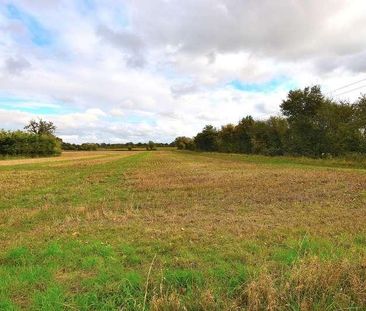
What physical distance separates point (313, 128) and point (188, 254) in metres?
43.9

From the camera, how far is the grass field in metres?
4.50

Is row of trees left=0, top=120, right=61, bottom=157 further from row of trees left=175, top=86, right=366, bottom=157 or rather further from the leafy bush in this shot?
row of trees left=175, top=86, right=366, bottom=157

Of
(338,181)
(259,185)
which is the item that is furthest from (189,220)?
(338,181)

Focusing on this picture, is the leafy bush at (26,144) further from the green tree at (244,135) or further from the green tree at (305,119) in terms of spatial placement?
the green tree at (305,119)

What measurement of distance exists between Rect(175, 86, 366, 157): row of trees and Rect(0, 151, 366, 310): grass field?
1121 inches

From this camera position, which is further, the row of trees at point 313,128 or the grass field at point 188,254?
the row of trees at point 313,128

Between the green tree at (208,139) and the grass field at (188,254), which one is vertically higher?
the green tree at (208,139)

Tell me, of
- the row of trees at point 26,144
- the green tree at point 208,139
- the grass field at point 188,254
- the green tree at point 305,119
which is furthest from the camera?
the green tree at point 208,139

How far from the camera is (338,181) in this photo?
58.0 feet

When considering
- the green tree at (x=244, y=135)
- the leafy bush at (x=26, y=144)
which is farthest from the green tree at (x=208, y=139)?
the leafy bush at (x=26, y=144)

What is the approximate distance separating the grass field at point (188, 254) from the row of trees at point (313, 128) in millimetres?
28463

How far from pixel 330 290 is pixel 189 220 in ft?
17.7

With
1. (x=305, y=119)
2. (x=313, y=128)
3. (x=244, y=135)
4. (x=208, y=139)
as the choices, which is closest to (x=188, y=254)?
(x=313, y=128)

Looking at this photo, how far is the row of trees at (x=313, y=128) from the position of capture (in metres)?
39.0
